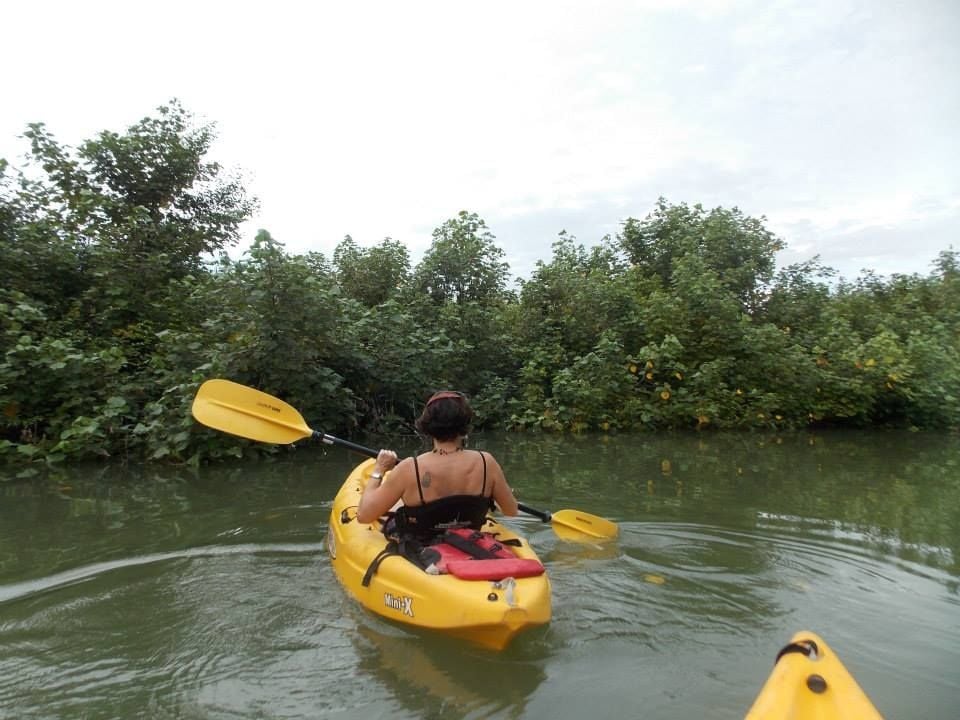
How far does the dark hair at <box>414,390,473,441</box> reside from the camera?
10.1ft

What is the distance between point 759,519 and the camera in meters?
5.05

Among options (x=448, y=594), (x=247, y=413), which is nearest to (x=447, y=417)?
(x=448, y=594)

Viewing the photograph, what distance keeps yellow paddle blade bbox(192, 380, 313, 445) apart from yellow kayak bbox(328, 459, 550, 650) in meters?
2.07

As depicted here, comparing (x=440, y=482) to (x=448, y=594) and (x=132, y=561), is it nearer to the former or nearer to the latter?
(x=448, y=594)

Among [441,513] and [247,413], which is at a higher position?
[247,413]

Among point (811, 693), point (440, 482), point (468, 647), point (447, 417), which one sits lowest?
point (468, 647)

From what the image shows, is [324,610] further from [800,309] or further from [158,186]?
[800,309]

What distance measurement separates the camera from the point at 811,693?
1768 mm

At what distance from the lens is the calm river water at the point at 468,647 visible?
7.96ft

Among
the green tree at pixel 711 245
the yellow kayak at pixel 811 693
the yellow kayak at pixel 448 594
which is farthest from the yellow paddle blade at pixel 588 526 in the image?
the green tree at pixel 711 245

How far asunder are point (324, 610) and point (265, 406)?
2.58m

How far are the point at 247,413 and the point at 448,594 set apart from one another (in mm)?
A: 3272

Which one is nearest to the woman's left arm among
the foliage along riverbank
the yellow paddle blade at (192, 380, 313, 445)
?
the yellow paddle blade at (192, 380, 313, 445)

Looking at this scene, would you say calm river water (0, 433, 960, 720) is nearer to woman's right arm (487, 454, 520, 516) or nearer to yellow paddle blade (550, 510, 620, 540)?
yellow paddle blade (550, 510, 620, 540)
